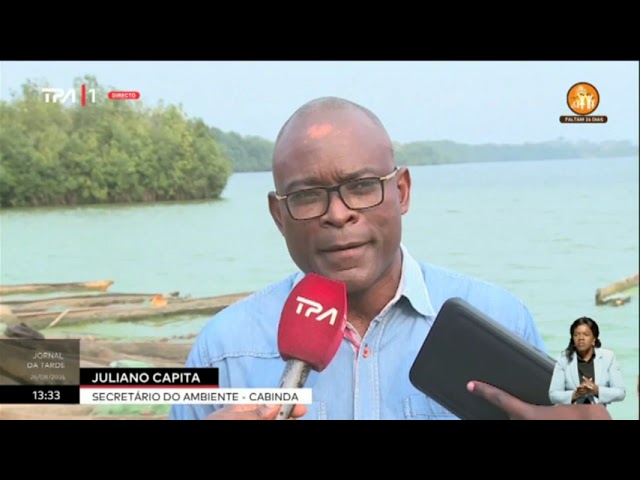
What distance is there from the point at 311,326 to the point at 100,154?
132cm

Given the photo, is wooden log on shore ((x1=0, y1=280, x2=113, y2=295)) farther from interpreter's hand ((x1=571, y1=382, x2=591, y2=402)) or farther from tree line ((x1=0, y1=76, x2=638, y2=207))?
interpreter's hand ((x1=571, y1=382, x2=591, y2=402))

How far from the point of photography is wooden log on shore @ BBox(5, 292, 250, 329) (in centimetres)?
441

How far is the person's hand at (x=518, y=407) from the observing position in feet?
13.9

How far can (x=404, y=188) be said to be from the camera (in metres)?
4.29

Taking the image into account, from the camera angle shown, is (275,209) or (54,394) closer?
(275,209)

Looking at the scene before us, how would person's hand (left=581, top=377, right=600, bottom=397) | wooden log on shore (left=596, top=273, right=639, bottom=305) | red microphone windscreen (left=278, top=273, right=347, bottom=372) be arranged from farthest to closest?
wooden log on shore (left=596, top=273, right=639, bottom=305) → person's hand (left=581, top=377, right=600, bottom=397) → red microphone windscreen (left=278, top=273, right=347, bottom=372)

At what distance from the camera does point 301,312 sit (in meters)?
3.89

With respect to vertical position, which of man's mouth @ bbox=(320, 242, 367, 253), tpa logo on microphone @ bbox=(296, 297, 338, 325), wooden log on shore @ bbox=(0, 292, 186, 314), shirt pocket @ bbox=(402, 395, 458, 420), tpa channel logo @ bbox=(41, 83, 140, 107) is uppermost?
tpa channel logo @ bbox=(41, 83, 140, 107)

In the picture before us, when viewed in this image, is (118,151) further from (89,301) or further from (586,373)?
(586,373)

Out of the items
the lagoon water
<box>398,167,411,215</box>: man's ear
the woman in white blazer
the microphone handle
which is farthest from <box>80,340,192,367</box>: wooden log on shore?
the woman in white blazer

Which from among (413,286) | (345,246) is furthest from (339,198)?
(413,286)

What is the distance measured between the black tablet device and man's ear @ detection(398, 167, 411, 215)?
0.45 metres

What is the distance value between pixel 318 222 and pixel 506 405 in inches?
42.5

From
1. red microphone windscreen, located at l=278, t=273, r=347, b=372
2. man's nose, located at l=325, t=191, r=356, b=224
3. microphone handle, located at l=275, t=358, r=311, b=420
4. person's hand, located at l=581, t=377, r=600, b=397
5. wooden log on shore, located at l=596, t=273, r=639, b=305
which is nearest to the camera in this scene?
red microphone windscreen, located at l=278, t=273, r=347, b=372
